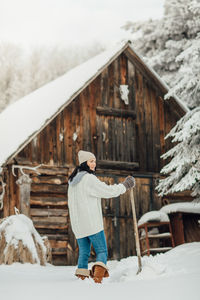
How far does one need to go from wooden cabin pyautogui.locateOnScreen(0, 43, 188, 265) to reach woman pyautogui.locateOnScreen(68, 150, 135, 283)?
20.6 feet

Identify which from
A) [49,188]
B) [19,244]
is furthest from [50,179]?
[19,244]

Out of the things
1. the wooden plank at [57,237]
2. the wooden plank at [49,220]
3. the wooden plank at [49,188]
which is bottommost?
the wooden plank at [57,237]

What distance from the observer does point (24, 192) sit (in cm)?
1414

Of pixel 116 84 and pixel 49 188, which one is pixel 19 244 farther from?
pixel 116 84

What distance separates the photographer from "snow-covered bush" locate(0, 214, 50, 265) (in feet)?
32.4

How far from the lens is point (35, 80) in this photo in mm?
45625

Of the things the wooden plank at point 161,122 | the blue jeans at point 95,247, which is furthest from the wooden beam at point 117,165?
the blue jeans at point 95,247

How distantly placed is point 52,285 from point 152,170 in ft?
33.8

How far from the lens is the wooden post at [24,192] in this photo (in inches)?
552

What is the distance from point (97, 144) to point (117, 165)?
85cm

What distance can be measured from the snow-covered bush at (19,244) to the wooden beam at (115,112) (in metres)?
5.85

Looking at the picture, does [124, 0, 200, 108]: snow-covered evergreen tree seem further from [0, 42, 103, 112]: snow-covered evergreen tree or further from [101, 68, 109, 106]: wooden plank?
[0, 42, 103, 112]: snow-covered evergreen tree

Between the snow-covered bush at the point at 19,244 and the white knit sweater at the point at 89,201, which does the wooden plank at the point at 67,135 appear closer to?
the snow-covered bush at the point at 19,244

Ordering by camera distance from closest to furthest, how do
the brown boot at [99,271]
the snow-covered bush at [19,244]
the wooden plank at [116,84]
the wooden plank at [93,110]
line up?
the brown boot at [99,271]
the snow-covered bush at [19,244]
the wooden plank at [93,110]
the wooden plank at [116,84]
